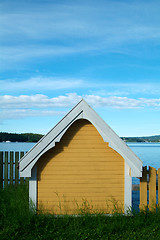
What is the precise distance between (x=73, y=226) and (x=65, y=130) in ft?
8.66

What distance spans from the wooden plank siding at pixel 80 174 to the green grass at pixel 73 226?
0.39 m

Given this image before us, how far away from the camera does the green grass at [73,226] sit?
6.44 meters

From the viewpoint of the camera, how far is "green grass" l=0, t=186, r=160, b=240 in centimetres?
644

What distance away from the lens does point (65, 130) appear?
7230mm

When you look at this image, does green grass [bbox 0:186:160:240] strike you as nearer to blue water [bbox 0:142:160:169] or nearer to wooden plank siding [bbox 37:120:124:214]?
wooden plank siding [bbox 37:120:124:214]

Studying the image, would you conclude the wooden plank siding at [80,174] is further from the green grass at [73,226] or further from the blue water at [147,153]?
the blue water at [147,153]

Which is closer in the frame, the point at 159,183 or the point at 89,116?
the point at 89,116

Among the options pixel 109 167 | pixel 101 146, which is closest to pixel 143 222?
pixel 109 167

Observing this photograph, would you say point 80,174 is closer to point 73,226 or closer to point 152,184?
point 73,226

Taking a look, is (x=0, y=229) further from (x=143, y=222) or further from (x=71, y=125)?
(x=143, y=222)

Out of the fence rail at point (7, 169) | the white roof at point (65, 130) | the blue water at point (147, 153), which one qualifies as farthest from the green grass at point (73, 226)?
the blue water at point (147, 153)

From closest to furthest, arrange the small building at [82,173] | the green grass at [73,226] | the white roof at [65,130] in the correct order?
1. the green grass at [73,226]
2. the white roof at [65,130]
3. the small building at [82,173]

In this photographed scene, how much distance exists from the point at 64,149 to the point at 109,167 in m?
1.46

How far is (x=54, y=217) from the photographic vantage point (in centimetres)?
741
